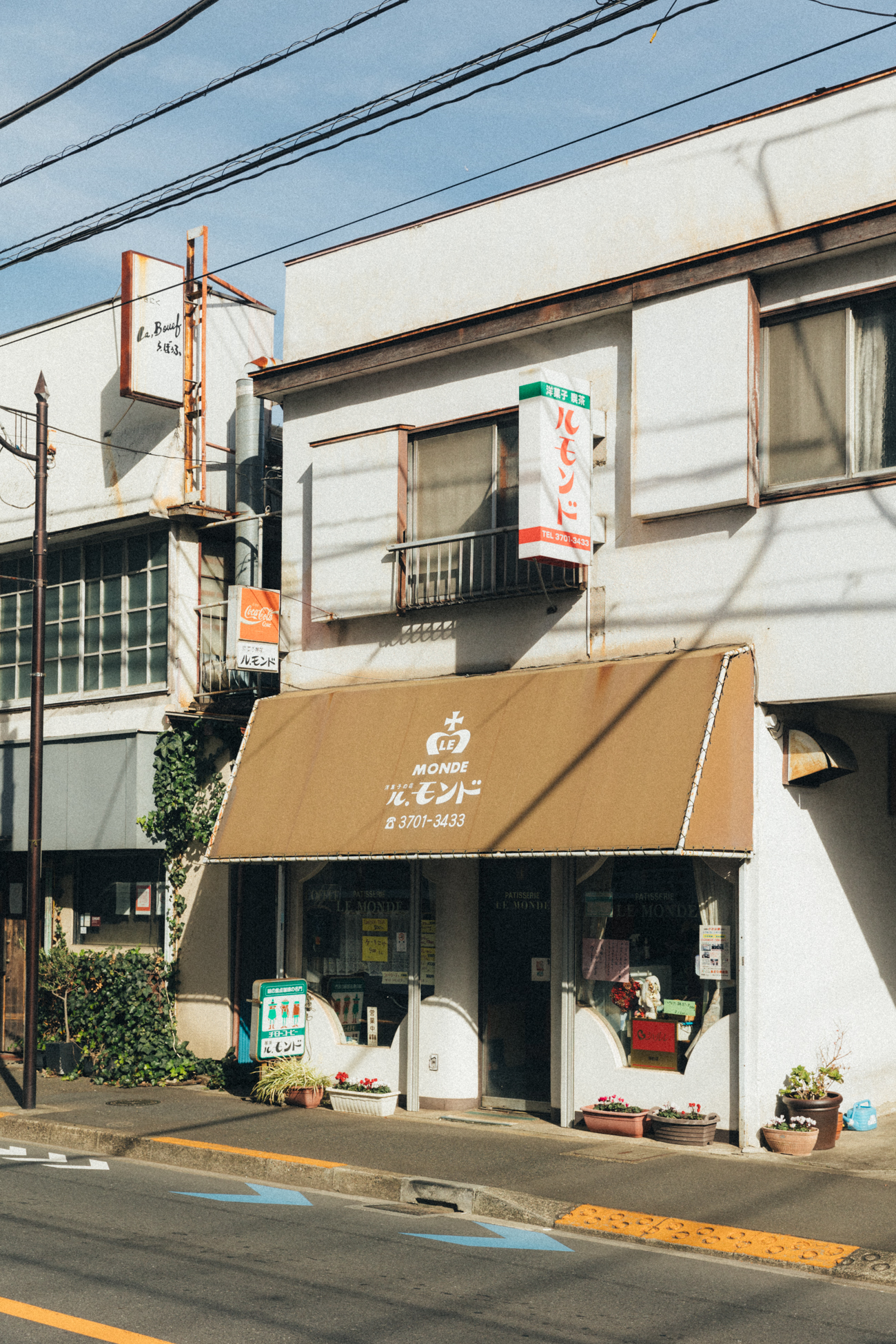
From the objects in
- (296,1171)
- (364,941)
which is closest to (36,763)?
(364,941)

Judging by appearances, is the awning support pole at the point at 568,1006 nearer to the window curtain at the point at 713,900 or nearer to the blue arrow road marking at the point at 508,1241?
the window curtain at the point at 713,900

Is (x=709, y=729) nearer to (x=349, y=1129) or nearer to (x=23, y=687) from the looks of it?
(x=349, y=1129)

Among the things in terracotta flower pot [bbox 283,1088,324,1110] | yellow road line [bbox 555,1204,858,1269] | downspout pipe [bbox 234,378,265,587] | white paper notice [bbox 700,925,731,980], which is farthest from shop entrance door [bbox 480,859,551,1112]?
downspout pipe [bbox 234,378,265,587]

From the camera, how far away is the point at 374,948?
1491 centimetres

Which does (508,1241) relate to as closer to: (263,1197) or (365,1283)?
(365,1283)

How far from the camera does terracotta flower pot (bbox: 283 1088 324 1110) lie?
1445 cm

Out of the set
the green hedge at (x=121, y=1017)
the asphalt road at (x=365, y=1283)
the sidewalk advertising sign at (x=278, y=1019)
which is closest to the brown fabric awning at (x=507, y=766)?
the sidewalk advertising sign at (x=278, y=1019)

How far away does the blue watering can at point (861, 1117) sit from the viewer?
42.4 feet

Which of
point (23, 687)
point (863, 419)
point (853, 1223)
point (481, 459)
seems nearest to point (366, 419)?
point (481, 459)

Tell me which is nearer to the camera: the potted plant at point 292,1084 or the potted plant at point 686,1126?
the potted plant at point 686,1126

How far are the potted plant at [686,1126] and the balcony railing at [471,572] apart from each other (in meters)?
4.77

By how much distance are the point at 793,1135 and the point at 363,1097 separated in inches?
168

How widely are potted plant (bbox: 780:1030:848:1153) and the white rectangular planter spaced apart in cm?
386

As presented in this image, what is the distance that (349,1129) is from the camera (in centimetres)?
1307
